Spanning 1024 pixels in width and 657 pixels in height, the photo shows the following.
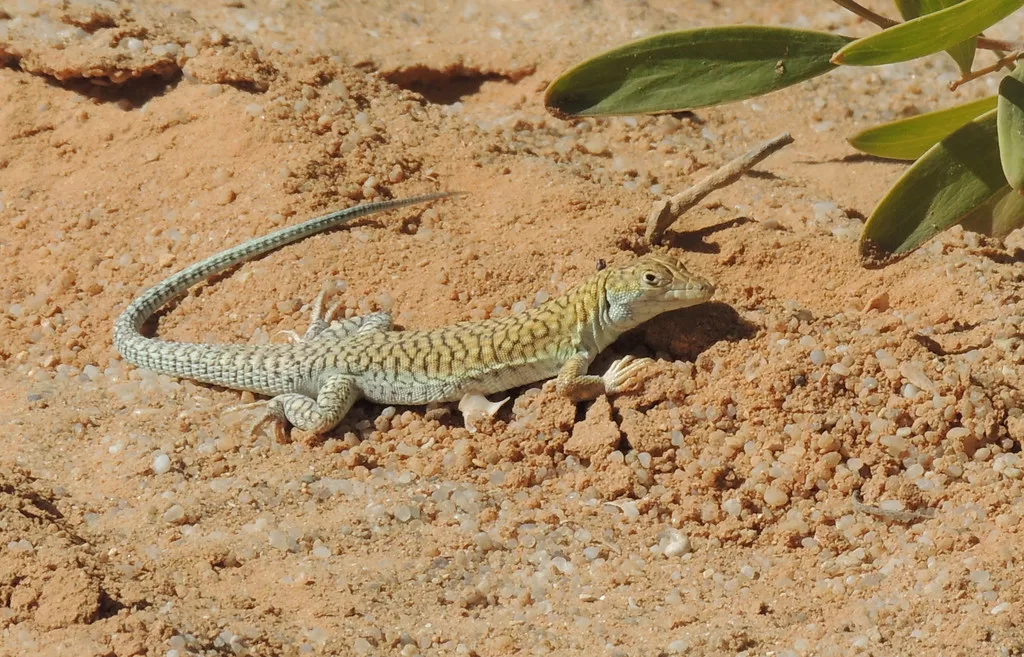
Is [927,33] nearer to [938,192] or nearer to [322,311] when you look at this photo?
[938,192]

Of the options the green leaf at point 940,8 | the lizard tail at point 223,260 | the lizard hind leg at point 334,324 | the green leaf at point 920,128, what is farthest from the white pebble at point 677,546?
the lizard tail at point 223,260

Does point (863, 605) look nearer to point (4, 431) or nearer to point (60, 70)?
point (4, 431)

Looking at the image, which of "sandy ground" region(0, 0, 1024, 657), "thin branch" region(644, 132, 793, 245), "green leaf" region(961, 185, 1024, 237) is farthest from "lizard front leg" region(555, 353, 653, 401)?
"green leaf" region(961, 185, 1024, 237)

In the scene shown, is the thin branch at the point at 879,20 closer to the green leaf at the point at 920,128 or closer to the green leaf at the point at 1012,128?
the green leaf at the point at 920,128

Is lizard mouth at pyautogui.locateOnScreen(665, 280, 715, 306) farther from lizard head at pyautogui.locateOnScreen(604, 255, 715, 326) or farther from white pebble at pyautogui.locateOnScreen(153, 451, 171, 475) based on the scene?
white pebble at pyautogui.locateOnScreen(153, 451, 171, 475)

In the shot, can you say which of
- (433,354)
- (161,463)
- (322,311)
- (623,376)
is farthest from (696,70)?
(161,463)

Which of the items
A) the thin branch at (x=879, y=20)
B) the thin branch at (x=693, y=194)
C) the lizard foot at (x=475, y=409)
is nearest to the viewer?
the thin branch at (x=879, y=20)

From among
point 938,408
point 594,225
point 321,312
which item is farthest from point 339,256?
point 938,408
